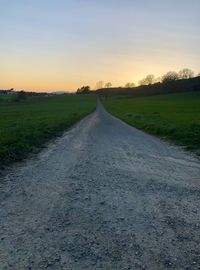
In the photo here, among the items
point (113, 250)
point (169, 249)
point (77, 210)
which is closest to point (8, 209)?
point (77, 210)

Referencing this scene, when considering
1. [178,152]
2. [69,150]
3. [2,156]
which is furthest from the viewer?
[178,152]

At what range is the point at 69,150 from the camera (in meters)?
14.0

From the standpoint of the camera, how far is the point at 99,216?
6191 millimetres

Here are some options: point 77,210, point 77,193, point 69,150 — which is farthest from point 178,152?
point 77,210

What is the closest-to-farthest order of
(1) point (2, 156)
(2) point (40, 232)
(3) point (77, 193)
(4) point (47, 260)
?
1. (4) point (47, 260)
2. (2) point (40, 232)
3. (3) point (77, 193)
4. (1) point (2, 156)

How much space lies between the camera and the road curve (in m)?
4.61

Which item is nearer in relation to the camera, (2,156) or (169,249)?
(169,249)

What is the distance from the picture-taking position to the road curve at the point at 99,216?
4613mm

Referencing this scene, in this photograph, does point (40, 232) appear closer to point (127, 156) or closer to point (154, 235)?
point (154, 235)

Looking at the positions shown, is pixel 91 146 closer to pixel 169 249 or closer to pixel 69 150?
pixel 69 150

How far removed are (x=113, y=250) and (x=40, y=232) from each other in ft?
3.92

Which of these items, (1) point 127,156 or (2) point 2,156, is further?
(1) point 127,156

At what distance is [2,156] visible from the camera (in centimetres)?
1130

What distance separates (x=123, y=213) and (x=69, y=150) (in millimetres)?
7832
